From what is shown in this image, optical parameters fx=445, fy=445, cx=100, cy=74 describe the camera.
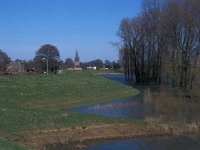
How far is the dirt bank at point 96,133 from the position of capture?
66.9 ft

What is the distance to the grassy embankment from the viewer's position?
2183cm

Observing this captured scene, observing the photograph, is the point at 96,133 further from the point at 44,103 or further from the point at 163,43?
the point at 163,43

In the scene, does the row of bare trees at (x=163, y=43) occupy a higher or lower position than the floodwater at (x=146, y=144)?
higher

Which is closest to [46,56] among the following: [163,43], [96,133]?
[163,43]

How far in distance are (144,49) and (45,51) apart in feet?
201

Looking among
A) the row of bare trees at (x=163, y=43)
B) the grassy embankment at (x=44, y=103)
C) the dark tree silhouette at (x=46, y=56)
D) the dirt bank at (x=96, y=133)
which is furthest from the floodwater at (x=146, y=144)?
the dark tree silhouette at (x=46, y=56)

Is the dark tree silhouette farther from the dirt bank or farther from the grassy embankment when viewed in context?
the dirt bank

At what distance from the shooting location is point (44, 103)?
40469 mm

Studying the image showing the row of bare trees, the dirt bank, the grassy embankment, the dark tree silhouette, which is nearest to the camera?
the dirt bank

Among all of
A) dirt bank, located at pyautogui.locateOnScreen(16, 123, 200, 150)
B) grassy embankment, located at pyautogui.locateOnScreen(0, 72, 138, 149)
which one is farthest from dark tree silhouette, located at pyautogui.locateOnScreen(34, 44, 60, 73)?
dirt bank, located at pyautogui.locateOnScreen(16, 123, 200, 150)

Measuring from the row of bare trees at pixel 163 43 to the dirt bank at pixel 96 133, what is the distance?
1165 inches

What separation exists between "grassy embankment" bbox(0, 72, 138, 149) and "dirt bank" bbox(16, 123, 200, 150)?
41 centimetres

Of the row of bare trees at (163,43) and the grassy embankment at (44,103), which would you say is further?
the row of bare trees at (163,43)

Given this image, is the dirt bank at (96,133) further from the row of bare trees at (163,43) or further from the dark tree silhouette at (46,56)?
the dark tree silhouette at (46,56)
